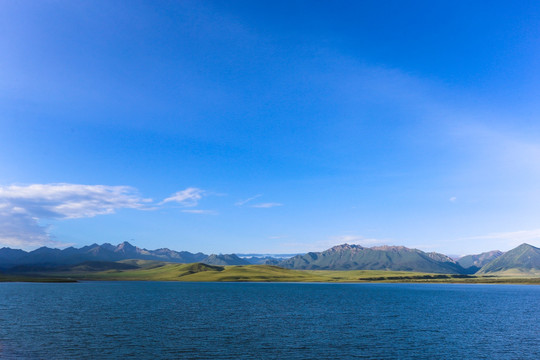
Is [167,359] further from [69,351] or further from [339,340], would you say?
[339,340]

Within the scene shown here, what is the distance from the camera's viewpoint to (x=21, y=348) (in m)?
57.3

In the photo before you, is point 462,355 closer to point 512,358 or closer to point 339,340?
point 512,358

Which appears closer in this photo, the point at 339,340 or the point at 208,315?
the point at 339,340

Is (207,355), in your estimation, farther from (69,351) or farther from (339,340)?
(339,340)

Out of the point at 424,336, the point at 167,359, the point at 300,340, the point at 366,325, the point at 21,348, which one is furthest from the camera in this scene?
the point at 366,325

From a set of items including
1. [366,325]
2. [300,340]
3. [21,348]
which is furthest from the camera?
[366,325]

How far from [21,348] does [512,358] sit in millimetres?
78070

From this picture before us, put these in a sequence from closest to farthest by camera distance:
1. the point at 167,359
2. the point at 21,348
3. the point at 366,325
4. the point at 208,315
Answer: the point at 167,359
the point at 21,348
the point at 366,325
the point at 208,315

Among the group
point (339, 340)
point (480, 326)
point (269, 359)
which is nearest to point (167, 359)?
point (269, 359)

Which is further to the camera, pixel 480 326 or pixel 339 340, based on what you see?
pixel 480 326

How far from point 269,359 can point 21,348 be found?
39.3 meters

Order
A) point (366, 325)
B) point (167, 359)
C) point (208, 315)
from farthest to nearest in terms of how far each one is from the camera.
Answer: point (208, 315) < point (366, 325) < point (167, 359)

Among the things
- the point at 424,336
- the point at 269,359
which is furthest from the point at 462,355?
the point at 269,359

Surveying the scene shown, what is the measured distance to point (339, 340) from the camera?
68375 mm
